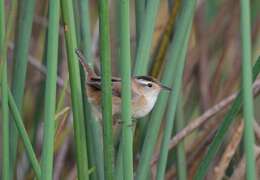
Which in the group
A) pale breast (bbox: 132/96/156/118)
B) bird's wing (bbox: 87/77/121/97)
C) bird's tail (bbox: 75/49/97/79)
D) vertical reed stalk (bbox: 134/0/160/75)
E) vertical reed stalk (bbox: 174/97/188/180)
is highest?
vertical reed stalk (bbox: 134/0/160/75)

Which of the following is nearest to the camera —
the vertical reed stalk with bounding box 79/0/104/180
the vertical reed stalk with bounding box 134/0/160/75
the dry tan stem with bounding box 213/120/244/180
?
the vertical reed stalk with bounding box 134/0/160/75

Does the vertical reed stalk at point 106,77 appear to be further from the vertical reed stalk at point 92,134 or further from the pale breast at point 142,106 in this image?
the pale breast at point 142,106

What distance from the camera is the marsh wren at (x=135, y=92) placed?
2328 mm

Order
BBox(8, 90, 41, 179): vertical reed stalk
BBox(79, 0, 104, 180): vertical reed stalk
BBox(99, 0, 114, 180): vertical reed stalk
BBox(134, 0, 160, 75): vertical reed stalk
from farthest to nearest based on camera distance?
BBox(79, 0, 104, 180): vertical reed stalk < BBox(134, 0, 160, 75): vertical reed stalk < BBox(8, 90, 41, 179): vertical reed stalk < BBox(99, 0, 114, 180): vertical reed stalk

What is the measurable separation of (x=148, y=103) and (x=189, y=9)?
0.57 m

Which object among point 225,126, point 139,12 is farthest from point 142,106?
point 225,126

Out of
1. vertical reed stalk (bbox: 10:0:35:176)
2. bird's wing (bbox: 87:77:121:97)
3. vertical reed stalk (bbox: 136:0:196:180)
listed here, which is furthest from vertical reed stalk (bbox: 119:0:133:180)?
bird's wing (bbox: 87:77:121:97)

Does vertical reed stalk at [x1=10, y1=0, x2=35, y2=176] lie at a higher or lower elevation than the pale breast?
higher

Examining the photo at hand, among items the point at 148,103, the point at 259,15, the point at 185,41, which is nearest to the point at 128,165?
the point at 185,41

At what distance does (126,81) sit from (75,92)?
0.18m

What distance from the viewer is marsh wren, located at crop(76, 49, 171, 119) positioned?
7.64 ft

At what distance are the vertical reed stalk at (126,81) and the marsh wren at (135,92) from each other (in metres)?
0.59

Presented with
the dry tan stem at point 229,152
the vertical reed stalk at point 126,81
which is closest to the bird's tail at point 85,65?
the vertical reed stalk at point 126,81

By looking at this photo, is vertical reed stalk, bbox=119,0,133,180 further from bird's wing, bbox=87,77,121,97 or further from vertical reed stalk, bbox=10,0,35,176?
bird's wing, bbox=87,77,121,97
